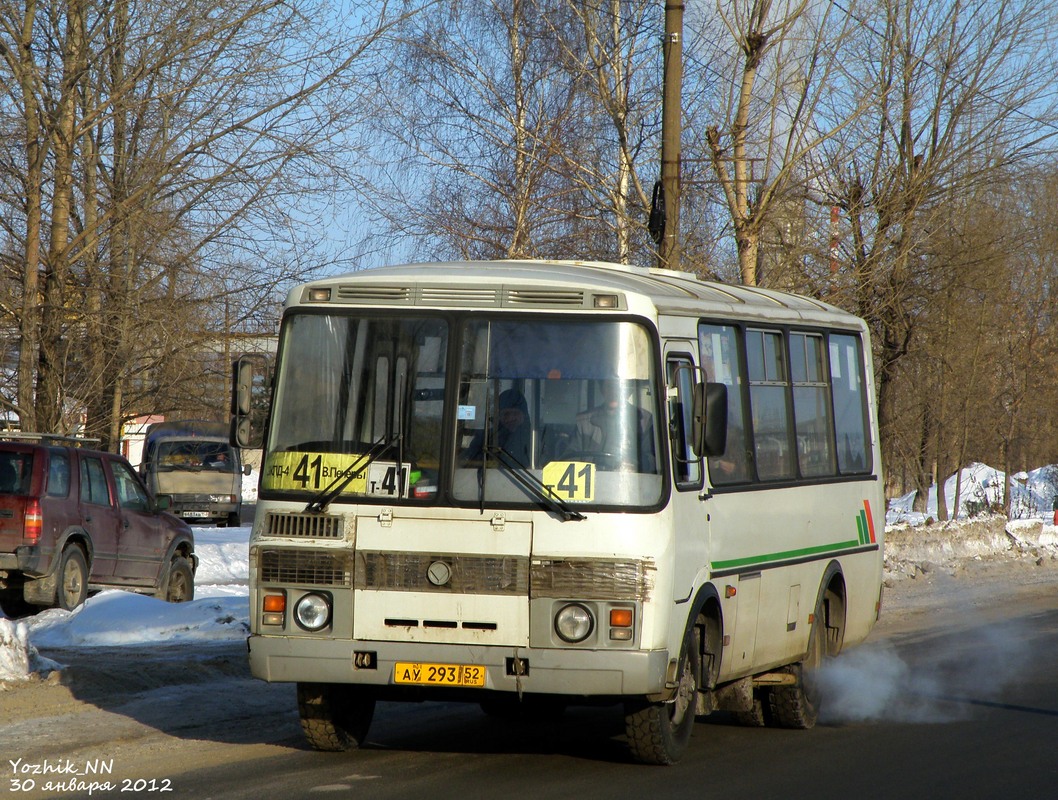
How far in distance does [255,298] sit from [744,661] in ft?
32.9

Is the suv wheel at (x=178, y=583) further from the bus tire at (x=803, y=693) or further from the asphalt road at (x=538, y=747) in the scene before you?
the bus tire at (x=803, y=693)

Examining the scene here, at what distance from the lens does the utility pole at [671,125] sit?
53.6ft

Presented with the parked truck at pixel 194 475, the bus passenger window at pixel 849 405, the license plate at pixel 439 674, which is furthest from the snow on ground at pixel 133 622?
the parked truck at pixel 194 475

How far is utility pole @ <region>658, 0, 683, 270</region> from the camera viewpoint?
1634 cm


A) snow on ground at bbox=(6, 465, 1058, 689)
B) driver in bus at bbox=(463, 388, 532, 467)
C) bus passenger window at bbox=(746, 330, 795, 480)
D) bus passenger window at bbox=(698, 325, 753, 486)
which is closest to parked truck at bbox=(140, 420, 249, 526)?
snow on ground at bbox=(6, 465, 1058, 689)

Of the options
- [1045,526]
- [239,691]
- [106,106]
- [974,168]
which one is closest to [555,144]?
[106,106]

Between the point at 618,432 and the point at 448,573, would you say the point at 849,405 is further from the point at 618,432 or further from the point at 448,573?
the point at 448,573

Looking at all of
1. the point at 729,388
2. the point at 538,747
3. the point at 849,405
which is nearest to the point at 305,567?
the point at 538,747

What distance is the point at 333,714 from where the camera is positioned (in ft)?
25.7

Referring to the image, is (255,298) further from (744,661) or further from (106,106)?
(744,661)

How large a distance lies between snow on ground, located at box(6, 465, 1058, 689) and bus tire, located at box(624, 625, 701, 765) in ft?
15.1

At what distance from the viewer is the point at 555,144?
19.8m

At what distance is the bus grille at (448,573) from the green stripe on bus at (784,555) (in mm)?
1413

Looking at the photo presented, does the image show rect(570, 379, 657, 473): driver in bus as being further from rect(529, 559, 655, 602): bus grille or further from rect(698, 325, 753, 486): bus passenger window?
rect(698, 325, 753, 486): bus passenger window
